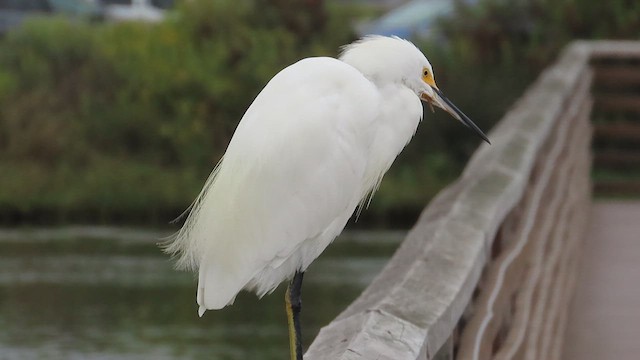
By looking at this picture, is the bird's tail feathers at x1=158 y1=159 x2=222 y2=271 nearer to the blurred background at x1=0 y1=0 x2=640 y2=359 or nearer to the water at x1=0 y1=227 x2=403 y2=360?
the water at x1=0 y1=227 x2=403 y2=360

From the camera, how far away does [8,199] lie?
27234 millimetres

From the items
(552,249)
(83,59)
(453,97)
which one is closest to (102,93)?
(83,59)

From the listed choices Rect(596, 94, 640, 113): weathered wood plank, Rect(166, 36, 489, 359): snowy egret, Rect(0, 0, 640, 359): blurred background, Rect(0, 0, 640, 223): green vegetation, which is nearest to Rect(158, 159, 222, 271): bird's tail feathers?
Rect(166, 36, 489, 359): snowy egret

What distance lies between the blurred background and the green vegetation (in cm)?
4

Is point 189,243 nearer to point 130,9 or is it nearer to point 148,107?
point 148,107

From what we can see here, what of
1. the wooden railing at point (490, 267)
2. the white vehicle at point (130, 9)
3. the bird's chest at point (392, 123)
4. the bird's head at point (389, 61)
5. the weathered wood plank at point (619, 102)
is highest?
the bird's head at point (389, 61)

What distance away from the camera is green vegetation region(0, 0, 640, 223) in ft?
88.9

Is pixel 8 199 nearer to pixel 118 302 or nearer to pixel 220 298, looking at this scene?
pixel 118 302

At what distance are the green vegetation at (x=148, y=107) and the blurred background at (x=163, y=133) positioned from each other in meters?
0.04

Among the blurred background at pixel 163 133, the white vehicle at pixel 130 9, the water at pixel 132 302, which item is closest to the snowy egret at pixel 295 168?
the water at pixel 132 302

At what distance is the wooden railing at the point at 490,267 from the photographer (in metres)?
2.45

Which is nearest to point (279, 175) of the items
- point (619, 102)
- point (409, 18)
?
point (619, 102)

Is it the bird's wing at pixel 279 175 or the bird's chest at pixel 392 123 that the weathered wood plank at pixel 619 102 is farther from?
the bird's wing at pixel 279 175

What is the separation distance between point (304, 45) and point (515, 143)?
26341 mm
